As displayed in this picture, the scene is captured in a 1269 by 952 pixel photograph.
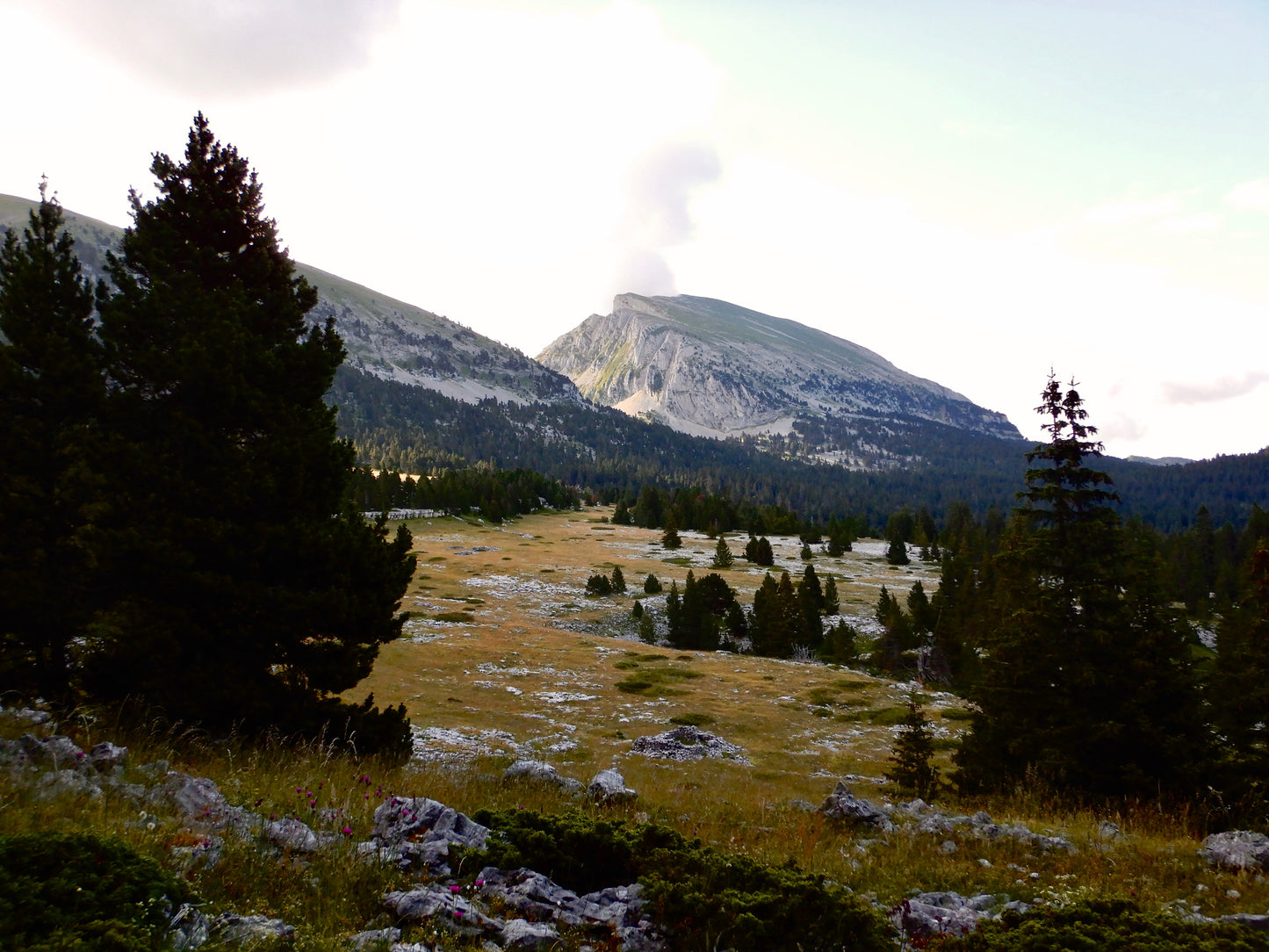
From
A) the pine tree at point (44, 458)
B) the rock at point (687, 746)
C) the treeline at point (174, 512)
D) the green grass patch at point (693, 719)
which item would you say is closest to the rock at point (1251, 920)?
the treeline at point (174, 512)

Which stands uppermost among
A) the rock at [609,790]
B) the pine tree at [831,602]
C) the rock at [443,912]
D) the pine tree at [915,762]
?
the rock at [443,912]

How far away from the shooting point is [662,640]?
61.6 metres

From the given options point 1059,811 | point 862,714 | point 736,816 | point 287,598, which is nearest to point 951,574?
point 862,714

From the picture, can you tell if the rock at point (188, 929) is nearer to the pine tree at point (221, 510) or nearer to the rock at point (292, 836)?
the rock at point (292, 836)

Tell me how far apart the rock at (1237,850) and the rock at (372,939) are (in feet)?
30.1

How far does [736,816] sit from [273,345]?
1306cm

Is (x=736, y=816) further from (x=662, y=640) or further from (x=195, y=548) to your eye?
(x=662, y=640)

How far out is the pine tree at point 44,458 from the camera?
11.0 m

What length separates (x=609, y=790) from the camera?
10516mm

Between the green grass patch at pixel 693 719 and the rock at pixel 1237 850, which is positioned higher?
the rock at pixel 1237 850

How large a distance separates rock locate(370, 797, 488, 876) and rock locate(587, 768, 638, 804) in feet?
12.3

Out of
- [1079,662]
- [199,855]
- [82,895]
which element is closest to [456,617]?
[1079,662]

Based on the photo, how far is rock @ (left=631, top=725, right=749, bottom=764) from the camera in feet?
88.0

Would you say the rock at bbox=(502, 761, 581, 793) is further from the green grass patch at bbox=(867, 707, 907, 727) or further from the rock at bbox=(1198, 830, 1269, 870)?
the green grass patch at bbox=(867, 707, 907, 727)
